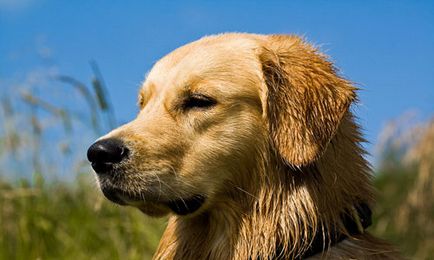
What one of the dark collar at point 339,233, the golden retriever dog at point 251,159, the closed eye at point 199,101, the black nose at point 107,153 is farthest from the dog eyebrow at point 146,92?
the dark collar at point 339,233

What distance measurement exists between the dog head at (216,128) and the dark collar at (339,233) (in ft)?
1.29

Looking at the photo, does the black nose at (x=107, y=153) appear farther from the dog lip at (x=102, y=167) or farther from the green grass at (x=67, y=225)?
the green grass at (x=67, y=225)

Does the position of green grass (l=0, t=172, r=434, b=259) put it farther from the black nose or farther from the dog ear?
the dog ear

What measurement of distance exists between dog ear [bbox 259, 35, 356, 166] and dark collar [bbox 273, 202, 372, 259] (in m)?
0.39

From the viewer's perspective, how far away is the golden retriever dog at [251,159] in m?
4.31

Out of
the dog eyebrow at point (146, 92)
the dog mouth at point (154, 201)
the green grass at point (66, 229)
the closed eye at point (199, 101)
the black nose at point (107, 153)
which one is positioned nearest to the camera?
the black nose at point (107, 153)

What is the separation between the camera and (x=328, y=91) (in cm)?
446

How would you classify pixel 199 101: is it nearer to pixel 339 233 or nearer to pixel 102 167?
pixel 102 167

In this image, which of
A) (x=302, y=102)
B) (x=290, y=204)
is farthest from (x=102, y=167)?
(x=302, y=102)

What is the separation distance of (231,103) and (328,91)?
52 cm

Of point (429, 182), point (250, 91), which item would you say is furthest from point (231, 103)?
point (429, 182)

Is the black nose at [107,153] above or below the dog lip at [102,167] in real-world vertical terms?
above

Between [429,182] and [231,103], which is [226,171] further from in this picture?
[429,182]

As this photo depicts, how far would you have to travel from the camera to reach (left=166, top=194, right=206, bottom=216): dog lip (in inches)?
172
